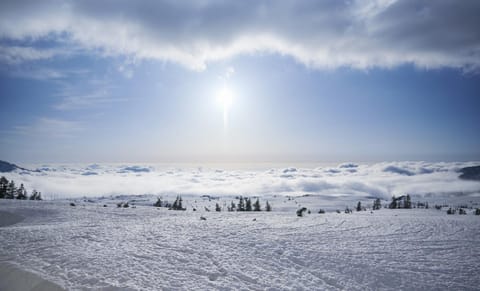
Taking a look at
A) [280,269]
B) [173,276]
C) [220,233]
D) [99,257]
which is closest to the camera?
[173,276]

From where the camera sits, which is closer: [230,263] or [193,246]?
[230,263]

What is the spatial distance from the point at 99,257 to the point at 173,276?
2863 millimetres

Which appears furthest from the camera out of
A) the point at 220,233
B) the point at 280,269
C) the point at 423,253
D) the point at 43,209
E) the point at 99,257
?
the point at 43,209

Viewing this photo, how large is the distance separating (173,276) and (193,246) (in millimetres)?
2613

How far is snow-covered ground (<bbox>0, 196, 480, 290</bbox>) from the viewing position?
6.89m

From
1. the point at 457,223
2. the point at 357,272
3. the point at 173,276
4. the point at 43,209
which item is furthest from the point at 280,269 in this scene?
the point at 43,209

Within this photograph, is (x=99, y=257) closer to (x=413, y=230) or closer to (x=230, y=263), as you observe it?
(x=230, y=263)

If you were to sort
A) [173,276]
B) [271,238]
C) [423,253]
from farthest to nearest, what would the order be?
[271,238]
[423,253]
[173,276]

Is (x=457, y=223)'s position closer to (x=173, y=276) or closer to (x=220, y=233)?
(x=220, y=233)

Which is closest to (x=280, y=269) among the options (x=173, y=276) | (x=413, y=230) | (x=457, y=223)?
(x=173, y=276)

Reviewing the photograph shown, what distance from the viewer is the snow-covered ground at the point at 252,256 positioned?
689 cm

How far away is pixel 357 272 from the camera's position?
24.8 ft

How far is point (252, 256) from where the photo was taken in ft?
28.8

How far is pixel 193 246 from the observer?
973 cm
